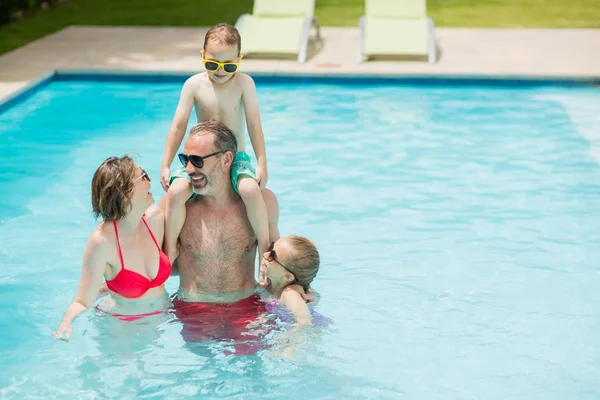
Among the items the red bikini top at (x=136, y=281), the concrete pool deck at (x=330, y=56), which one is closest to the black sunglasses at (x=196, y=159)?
the red bikini top at (x=136, y=281)

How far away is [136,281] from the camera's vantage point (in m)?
5.09

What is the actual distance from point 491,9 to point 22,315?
1249cm

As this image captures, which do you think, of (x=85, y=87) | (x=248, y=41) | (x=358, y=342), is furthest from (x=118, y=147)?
(x=358, y=342)

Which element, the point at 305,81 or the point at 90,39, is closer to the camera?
the point at 305,81

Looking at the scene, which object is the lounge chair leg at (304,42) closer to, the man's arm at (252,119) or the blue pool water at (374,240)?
the blue pool water at (374,240)

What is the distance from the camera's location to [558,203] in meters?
8.49

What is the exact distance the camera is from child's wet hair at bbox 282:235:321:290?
5.22m

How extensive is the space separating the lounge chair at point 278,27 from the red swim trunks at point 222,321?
792 centimetres

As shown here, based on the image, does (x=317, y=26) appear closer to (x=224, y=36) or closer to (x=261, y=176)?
(x=224, y=36)

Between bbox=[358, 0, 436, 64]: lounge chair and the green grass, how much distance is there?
6.28 ft

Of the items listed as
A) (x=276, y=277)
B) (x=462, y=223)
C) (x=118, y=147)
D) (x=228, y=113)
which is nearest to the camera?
(x=276, y=277)

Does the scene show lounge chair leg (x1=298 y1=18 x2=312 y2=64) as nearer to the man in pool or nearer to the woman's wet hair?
the man in pool

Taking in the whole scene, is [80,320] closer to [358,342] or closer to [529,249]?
[358,342]

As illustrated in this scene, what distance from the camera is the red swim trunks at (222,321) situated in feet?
17.8
